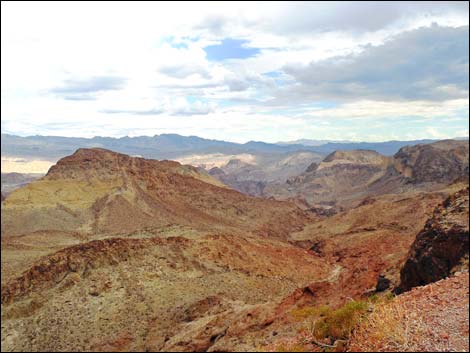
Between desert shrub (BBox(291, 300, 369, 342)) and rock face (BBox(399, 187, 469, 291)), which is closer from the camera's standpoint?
desert shrub (BBox(291, 300, 369, 342))

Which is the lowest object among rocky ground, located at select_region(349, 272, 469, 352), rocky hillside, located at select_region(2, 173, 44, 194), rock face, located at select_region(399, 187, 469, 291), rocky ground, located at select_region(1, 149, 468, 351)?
rocky ground, located at select_region(1, 149, 468, 351)

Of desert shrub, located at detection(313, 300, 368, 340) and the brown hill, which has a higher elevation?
desert shrub, located at detection(313, 300, 368, 340)

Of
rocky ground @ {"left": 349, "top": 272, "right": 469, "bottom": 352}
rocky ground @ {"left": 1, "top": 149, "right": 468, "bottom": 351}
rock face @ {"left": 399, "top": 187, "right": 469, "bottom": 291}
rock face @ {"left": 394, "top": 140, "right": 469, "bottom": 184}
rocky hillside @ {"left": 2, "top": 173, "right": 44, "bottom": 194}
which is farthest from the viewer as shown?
rock face @ {"left": 394, "top": 140, "right": 469, "bottom": 184}

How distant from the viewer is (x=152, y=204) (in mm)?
87312

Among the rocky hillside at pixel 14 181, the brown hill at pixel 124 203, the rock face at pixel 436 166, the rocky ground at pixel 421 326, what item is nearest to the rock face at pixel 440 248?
the rocky ground at pixel 421 326

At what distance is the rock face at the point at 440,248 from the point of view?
22.3 m

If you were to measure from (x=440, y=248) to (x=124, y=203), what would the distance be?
214 ft

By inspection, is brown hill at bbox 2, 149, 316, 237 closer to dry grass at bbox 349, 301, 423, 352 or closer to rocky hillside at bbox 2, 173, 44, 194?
rocky hillside at bbox 2, 173, 44, 194

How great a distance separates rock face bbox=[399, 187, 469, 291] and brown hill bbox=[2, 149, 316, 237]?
2026 inches

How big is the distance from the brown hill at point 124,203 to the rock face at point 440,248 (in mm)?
51453

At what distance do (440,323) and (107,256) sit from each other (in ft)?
141

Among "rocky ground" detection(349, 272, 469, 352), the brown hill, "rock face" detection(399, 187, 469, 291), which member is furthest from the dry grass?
the brown hill

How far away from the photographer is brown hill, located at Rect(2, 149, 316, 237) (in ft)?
230

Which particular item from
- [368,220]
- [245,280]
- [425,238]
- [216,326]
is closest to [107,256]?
[245,280]
